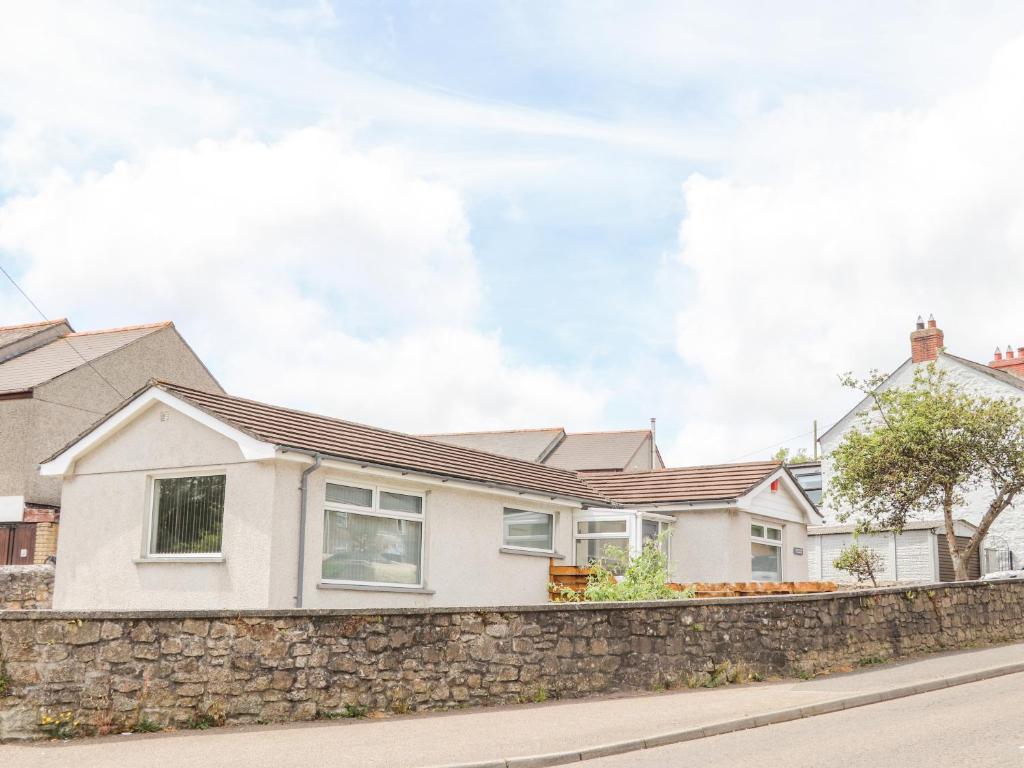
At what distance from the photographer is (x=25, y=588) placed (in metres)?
21.8

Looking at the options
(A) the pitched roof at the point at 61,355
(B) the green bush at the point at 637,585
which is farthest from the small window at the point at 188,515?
(A) the pitched roof at the point at 61,355

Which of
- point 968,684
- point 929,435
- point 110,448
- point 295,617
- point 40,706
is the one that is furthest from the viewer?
point 929,435

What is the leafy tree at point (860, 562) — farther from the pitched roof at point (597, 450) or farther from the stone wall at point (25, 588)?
the stone wall at point (25, 588)

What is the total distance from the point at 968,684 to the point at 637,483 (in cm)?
1069

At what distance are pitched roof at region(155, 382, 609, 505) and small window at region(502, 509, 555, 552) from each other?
0.54m

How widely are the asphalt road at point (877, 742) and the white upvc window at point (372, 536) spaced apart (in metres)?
7.42

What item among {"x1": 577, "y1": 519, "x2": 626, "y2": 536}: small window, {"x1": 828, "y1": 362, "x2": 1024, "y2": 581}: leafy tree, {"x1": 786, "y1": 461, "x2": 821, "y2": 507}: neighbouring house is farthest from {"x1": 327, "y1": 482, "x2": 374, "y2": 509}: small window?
{"x1": 786, "y1": 461, "x2": 821, "y2": 507}: neighbouring house

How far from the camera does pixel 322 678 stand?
1058 centimetres

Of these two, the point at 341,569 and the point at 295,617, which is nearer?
the point at 295,617

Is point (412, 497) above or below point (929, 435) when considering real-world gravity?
below

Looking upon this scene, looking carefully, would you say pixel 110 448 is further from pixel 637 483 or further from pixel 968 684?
pixel 968 684

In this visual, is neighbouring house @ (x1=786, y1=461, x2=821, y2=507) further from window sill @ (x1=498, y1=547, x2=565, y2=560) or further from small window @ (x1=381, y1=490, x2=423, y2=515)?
small window @ (x1=381, y1=490, x2=423, y2=515)

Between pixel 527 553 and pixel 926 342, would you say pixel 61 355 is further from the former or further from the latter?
pixel 926 342

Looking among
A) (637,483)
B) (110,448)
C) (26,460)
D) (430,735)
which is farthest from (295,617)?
(26,460)
